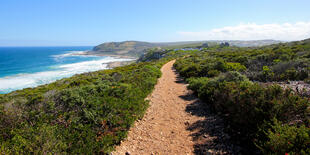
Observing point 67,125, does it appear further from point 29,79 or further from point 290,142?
point 29,79

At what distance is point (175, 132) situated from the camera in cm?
487

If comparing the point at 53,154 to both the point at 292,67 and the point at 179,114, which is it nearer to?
the point at 179,114

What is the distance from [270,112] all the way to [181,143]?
7.68 feet

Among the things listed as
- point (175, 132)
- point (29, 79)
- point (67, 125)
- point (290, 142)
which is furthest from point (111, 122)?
point (29, 79)

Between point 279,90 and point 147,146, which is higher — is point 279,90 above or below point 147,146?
above

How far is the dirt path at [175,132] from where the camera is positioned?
397cm

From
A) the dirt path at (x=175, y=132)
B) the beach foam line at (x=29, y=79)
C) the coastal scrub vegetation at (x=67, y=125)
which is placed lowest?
the beach foam line at (x=29, y=79)

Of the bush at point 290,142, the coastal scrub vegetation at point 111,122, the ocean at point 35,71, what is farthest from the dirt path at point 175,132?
the ocean at point 35,71

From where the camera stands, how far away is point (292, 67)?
871 cm

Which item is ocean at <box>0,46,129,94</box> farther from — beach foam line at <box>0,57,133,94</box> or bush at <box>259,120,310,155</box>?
bush at <box>259,120,310,155</box>

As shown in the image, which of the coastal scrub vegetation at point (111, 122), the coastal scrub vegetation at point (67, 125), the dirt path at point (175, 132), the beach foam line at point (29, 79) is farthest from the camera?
the beach foam line at point (29, 79)

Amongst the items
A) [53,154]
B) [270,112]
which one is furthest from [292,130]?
[53,154]

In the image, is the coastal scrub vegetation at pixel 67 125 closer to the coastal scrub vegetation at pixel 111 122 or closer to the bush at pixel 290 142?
the coastal scrub vegetation at pixel 111 122

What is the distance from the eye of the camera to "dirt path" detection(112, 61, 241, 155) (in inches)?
156
